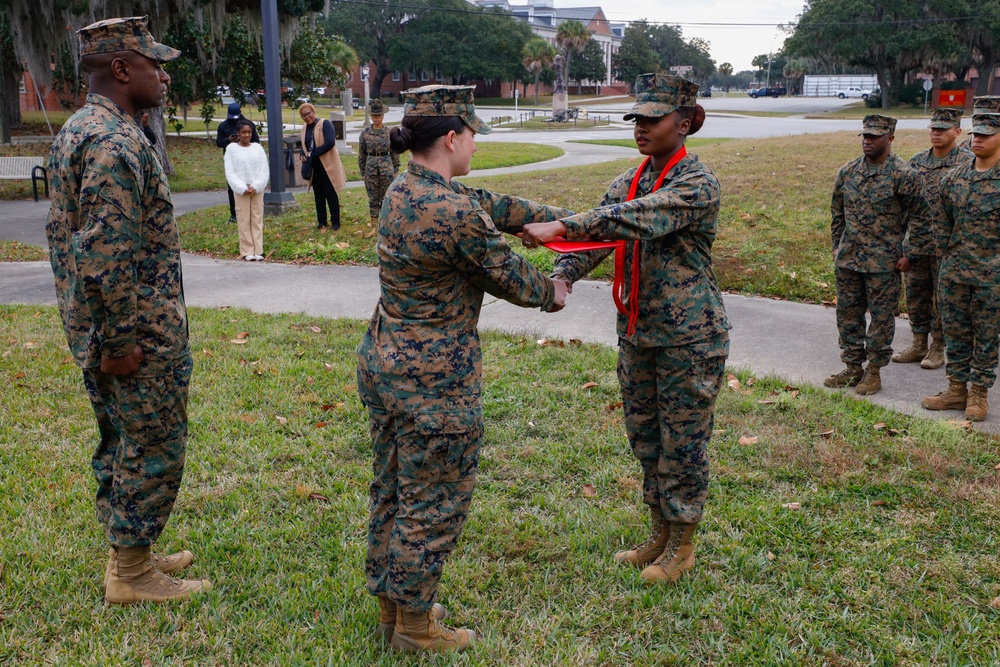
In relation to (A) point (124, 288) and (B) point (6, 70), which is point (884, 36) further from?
(A) point (124, 288)

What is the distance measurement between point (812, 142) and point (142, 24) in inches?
703

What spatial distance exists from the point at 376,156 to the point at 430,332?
10342mm

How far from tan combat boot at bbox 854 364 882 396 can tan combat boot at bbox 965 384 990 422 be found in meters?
0.68

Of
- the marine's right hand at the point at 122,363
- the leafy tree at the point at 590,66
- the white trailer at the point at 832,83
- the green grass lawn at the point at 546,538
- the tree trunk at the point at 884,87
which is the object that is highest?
the leafy tree at the point at 590,66

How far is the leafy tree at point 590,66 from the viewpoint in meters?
84.6

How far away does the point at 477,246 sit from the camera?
3188 mm

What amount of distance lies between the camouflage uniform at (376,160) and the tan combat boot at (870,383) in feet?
26.0

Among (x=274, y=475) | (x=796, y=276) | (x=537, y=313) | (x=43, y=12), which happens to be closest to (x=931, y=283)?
(x=796, y=276)

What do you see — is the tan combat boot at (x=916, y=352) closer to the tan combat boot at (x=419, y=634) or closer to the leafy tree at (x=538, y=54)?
the tan combat boot at (x=419, y=634)

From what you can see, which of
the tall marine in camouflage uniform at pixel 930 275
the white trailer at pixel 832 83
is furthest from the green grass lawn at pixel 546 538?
the white trailer at pixel 832 83

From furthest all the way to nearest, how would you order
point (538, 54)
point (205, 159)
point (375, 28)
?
1. point (375, 28)
2. point (538, 54)
3. point (205, 159)

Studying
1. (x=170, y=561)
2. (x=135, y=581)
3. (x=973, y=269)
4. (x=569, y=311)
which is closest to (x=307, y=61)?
(x=569, y=311)

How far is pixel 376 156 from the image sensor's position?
13148 millimetres

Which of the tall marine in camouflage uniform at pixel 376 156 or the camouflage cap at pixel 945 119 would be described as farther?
the tall marine in camouflage uniform at pixel 376 156
